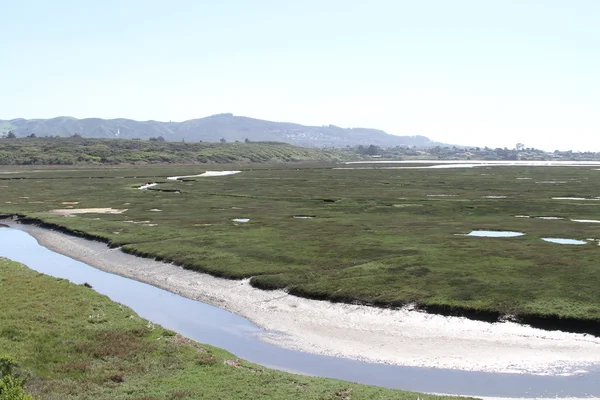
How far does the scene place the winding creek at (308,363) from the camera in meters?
26.3

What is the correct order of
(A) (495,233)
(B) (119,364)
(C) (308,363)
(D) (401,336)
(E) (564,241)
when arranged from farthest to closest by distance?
1. (A) (495,233)
2. (E) (564,241)
3. (D) (401,336)
4. (C) (308,363)
5. (B) (119,364)

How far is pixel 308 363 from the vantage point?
3016 centimetres

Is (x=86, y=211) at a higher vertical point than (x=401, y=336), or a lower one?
lower

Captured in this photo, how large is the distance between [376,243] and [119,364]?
35917 mm

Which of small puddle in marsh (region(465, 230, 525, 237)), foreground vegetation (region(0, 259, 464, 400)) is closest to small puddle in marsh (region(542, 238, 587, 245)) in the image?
small puddle in marsh (region(465, 230, 525, 237))

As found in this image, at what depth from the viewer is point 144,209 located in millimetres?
93688

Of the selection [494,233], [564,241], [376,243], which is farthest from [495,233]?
[376,243]

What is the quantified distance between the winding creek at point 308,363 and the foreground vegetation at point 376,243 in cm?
672

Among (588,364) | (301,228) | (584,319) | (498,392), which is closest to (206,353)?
(498,392)

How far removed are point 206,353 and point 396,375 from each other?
9.47 meters

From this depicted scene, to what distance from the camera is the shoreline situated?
98.7 feet

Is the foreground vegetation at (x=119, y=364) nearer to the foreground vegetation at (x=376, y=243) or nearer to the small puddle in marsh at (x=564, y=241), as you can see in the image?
the foreground vegetation at (x=376, y=243)

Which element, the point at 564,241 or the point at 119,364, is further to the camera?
the point at 564,241

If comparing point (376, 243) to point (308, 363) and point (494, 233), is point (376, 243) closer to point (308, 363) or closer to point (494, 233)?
point (494, 233)
